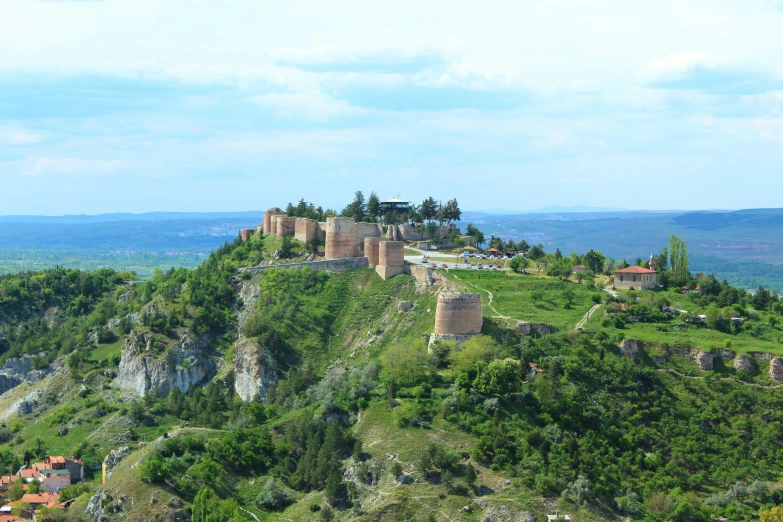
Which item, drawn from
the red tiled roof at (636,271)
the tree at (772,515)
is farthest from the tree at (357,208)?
the tree at (772,515)

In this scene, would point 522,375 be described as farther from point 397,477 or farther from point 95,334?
point 95,334

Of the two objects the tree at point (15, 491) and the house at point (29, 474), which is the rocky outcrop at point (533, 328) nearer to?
the house at point (29, 474)

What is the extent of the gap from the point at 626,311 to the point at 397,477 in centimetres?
2672

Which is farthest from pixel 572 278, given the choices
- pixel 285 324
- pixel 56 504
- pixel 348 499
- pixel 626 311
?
pixel 56 504

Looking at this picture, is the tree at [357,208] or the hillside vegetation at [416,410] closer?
the hillside vegetation at [416,410]

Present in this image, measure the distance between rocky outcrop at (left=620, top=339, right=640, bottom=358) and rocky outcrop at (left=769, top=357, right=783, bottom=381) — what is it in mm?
8506

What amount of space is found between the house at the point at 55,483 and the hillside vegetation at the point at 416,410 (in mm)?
1670

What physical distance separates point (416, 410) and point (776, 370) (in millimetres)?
24165

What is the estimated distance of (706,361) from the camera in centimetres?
6719

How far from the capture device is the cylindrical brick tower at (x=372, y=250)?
91875 millimetres

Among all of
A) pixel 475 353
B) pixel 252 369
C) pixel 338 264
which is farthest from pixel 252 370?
pixel 475 353

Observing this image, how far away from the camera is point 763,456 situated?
59.8 meters

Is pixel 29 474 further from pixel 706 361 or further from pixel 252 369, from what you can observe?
pixel 706 361

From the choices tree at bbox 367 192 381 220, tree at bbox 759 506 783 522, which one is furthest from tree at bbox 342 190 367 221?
tree at bbox 759 506 783 522
